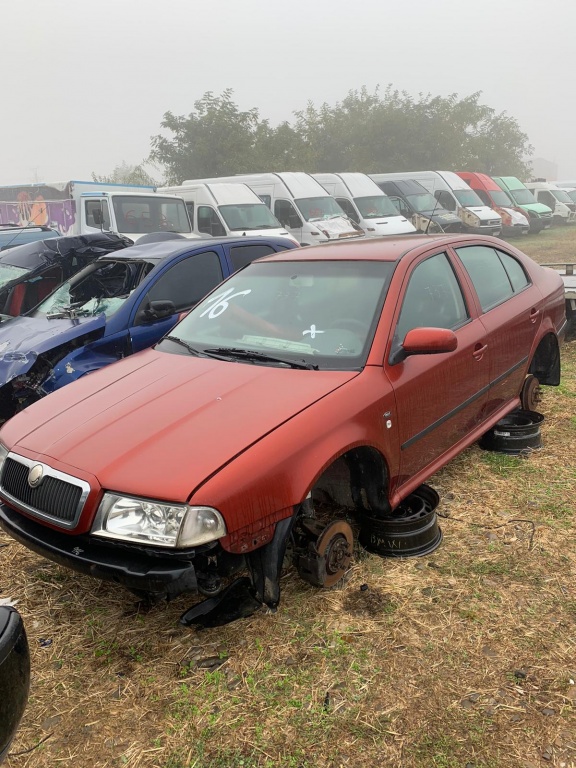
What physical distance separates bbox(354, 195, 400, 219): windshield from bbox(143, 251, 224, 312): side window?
13.1 m

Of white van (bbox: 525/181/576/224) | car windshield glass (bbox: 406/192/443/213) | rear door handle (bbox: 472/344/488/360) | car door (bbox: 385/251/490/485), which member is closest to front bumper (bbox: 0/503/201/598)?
car door (bbox: 385/251/490/485)

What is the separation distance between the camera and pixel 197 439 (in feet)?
8.55

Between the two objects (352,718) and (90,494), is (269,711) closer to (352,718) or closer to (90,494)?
(352,718)

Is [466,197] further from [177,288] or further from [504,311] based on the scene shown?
[504,311]

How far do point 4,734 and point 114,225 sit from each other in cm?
1198

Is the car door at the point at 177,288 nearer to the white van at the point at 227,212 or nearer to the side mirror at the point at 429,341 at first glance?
the side mirror at the point at 429,341

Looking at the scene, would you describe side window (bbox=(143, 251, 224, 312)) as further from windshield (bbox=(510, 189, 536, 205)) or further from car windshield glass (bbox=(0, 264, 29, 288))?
windshield (bbox=(510, 189, 536, 205))

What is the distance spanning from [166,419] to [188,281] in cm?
331

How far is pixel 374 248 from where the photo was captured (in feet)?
12.5

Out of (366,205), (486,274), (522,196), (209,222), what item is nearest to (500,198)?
(522,196)

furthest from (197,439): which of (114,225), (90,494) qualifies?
(114,225)

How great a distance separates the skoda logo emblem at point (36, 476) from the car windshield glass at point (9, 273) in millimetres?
4839

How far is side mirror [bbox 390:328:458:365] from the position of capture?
10.0ft

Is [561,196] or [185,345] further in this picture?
[561,196]
